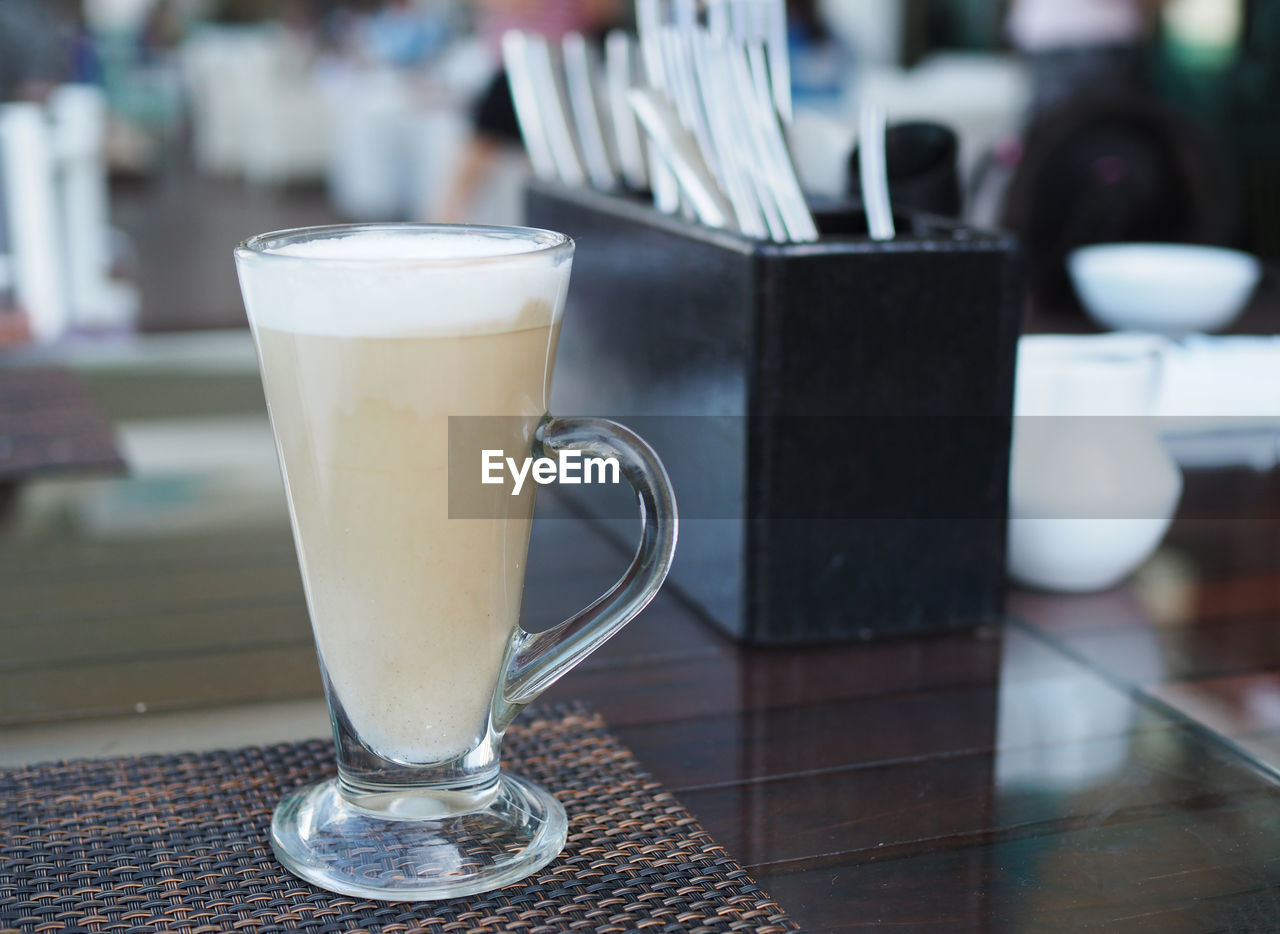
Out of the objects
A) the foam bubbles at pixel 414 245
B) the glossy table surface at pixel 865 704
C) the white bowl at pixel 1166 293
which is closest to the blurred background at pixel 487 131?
the white bowl at pixel 1166 293

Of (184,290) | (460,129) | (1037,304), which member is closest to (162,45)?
(460,129)

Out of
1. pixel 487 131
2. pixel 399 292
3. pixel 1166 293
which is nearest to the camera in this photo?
pixel 399 292

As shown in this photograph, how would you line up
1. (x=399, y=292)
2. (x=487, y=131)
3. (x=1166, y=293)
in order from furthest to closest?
(x=487, y=131), (x=1166, y=293), (x=399, y=292)

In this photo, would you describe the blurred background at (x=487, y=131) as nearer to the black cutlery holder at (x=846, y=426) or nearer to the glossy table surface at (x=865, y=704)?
the black cutlery holder at (x=846, y=426)

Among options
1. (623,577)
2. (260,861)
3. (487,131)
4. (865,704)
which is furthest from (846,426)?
(487,131)

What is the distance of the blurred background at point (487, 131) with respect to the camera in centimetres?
129

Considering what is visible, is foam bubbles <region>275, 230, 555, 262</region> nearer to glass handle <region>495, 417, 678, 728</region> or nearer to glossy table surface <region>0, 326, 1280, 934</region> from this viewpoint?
glass handle <region>495, 417, 678, 728</region>

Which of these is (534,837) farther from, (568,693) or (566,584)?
(566,584)

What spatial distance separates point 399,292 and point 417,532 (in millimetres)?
81

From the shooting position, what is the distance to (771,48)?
0.75m

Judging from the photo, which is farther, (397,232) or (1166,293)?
(1166,293)

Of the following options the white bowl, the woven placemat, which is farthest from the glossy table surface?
the white bowl

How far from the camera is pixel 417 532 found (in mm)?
447

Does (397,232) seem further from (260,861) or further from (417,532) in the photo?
(260,861)
